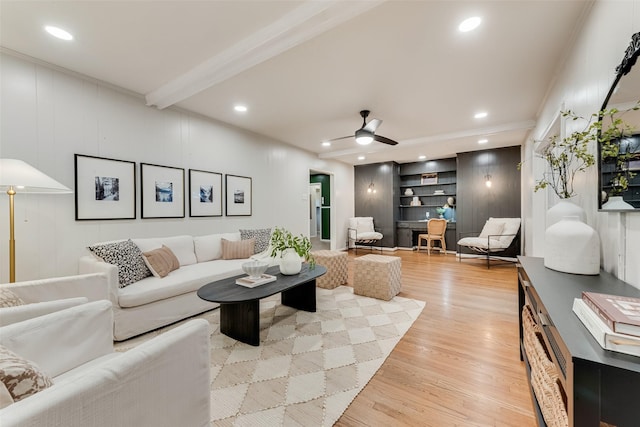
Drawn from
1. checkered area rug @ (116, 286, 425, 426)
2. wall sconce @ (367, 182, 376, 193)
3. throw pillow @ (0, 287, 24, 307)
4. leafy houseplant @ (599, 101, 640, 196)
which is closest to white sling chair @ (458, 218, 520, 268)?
wall sconce @ (367, 182, 376, 193)

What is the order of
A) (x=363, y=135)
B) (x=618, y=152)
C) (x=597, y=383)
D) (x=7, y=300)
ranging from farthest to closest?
(x=363, y=135) < (x=7, y=300) < (x=618, y=152) < (x=597, y=383)

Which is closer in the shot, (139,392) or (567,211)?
(139,392)

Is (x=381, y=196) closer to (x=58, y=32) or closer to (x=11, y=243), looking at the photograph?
(x=58, y=32)

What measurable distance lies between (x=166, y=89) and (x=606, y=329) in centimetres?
383

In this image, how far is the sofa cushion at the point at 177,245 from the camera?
2931mm

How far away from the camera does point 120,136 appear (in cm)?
300

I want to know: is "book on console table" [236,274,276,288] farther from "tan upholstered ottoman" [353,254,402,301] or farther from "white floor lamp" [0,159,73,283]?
"white floor lamp" [0,159,73,283]

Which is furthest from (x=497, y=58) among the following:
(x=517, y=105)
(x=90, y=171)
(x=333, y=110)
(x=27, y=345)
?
(x=90, y=171)

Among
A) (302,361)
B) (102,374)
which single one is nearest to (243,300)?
(302,361)

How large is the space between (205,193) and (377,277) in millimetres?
2802

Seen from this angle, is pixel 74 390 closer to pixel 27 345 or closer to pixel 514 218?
pixel 27 345

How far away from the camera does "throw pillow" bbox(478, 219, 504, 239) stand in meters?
Result: 5.35

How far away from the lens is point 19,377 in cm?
68

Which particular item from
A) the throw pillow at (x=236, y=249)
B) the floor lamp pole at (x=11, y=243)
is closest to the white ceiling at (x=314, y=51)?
the floor lamp pole at (x=11, y=243)
